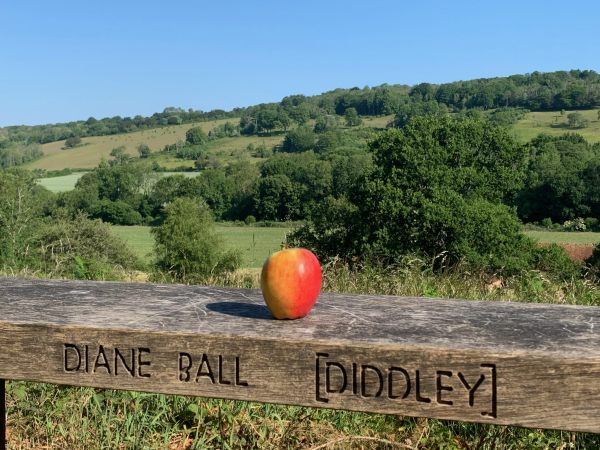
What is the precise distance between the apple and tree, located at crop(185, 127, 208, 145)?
297 feet

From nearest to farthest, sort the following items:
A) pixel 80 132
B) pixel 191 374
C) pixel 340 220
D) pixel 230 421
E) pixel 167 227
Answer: pixel 191 374, pixel 230 421, pixel 340 220, pixel 167 227, pixel 80 132

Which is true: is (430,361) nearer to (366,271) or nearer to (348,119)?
(366,271)

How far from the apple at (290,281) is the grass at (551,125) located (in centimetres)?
6811

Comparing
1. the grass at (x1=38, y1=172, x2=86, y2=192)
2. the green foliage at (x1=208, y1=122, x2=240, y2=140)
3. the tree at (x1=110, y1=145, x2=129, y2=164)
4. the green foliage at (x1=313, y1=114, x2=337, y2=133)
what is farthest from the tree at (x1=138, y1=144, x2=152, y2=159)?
the green foliage at (x1=313, y1=114, x2=337, y2=133)

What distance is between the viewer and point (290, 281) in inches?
72.9

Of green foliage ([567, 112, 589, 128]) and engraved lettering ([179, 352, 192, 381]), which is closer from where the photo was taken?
engraved lettering ([179, 352, 192, 381])

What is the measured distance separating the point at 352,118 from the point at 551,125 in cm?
2516

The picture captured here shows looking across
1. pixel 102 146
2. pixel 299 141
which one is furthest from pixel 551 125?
pixel 102 146

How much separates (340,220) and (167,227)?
1319 centimetres

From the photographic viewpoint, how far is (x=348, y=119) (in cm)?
8825

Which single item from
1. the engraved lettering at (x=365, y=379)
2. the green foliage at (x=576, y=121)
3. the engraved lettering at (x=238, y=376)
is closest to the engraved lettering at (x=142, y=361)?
the engraved lettering at (x=238, y=376)

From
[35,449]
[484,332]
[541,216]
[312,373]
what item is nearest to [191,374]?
[312,373]

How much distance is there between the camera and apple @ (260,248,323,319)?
1.86 metres

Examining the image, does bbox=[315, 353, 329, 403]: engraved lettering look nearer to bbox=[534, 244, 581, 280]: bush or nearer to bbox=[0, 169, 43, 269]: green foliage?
bbox=[0, 169, 43, 269]: green foliage
